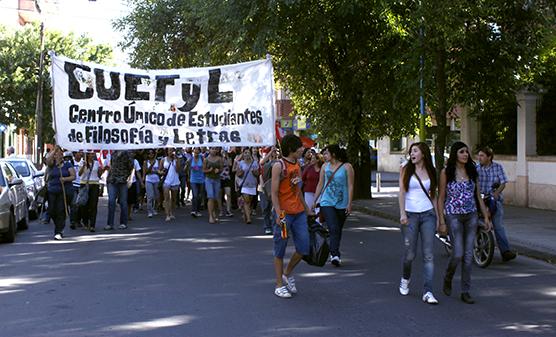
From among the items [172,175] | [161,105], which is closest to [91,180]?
[161,105]

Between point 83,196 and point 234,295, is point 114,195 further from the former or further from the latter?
point 234,295

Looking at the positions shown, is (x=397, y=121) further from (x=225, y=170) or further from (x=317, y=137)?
(x=225, y=170)

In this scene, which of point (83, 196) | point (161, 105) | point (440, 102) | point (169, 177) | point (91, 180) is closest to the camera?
point (161, 105)

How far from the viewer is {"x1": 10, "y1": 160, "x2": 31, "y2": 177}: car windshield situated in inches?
741

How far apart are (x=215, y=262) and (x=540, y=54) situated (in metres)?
9.49

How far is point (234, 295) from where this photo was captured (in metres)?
7.68

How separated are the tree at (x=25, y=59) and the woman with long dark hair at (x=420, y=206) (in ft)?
113

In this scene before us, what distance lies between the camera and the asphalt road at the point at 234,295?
249 inches

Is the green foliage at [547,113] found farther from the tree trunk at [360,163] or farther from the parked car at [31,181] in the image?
the parked car at [31,181]

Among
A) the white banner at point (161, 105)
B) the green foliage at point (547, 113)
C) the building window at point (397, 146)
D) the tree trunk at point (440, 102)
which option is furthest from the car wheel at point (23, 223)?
the building window at point (397, 146)

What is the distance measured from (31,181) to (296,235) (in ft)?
40.9

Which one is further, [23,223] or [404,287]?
[23,223]

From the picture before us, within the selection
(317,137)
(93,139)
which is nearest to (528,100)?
(317,137)

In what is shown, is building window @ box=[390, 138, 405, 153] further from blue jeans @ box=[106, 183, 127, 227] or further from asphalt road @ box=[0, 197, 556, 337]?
asphalt road @ box=[0, 197, 556, 337]
